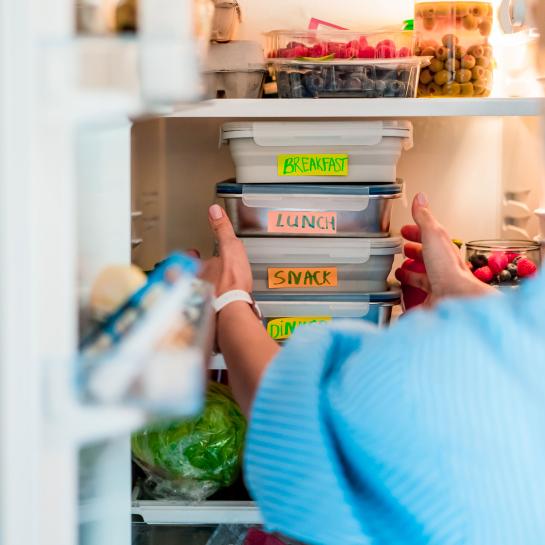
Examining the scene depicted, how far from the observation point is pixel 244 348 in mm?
1178

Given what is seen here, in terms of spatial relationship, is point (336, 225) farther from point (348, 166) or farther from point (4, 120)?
point (4, 120)

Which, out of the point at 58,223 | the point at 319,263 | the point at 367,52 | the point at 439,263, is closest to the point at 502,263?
the point at 439,263

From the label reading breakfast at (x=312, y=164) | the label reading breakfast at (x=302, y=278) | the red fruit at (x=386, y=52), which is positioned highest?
the red fruit at (x=386, y=52)

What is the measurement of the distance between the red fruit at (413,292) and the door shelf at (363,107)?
27 centimetres

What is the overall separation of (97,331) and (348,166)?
0.97 metres

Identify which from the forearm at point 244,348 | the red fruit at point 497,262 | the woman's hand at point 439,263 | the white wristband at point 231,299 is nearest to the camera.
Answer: the forearm at point 244,348

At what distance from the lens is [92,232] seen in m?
0.78

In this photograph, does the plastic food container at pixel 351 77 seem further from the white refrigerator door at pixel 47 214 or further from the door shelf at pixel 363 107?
the white refrigerator door at pixel 47 214

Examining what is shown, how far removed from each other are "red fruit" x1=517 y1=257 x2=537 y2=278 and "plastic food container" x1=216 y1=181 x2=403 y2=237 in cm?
22

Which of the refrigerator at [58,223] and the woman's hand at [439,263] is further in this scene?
the woman's hand at [439,263]

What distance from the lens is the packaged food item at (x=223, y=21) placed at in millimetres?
1603

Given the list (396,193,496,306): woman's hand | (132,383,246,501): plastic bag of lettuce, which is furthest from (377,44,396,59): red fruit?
(132,383,246,501): plastic bag of lettuce

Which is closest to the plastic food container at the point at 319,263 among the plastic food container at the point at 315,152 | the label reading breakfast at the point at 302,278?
the label reading breakfast at the point at 302,278

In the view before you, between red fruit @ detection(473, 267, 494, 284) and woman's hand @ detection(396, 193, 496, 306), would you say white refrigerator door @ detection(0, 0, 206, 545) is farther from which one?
red fruit @ detection(473, 267, 494, 284)
